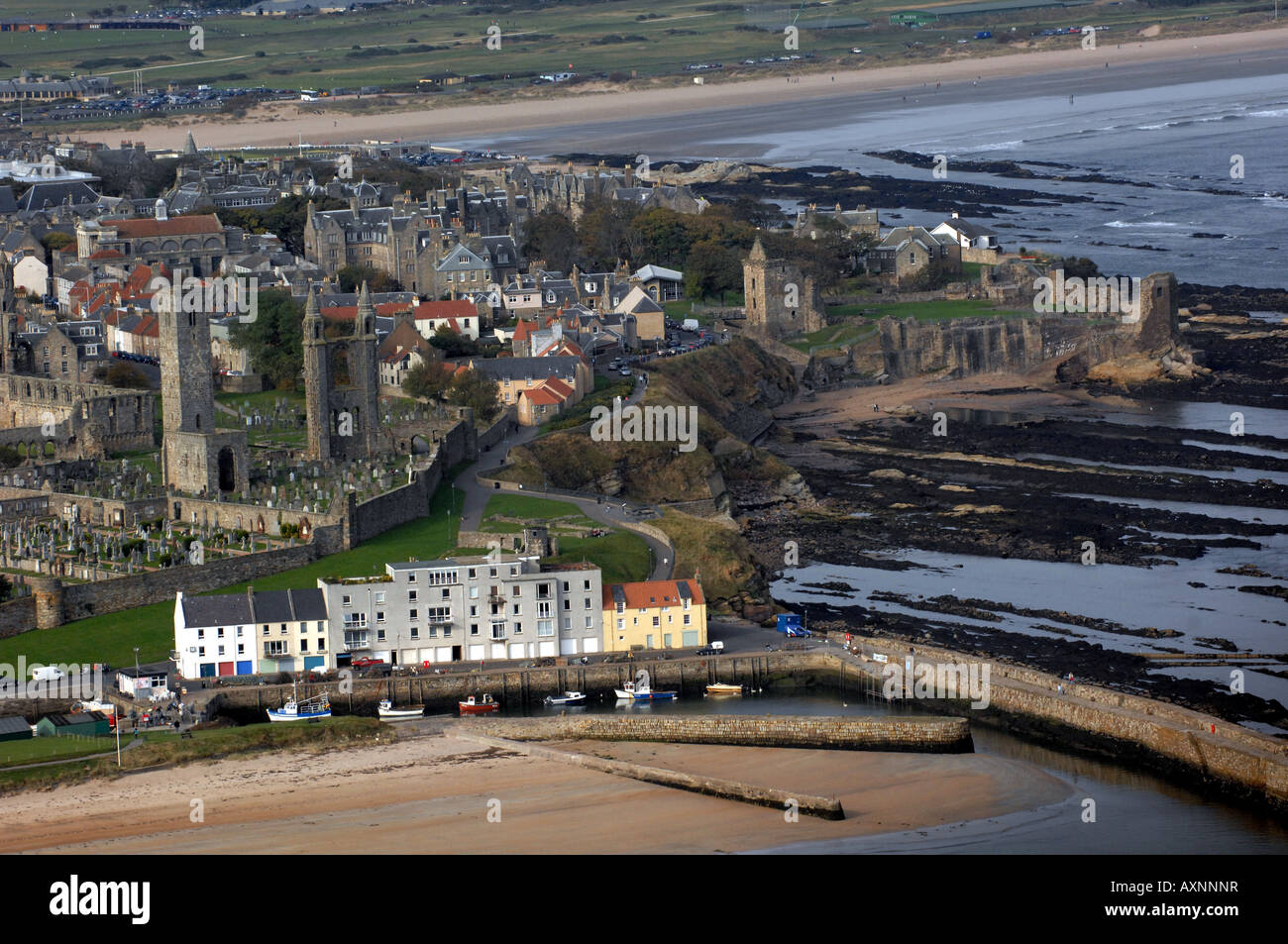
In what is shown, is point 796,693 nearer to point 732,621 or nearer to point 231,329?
point 732,621

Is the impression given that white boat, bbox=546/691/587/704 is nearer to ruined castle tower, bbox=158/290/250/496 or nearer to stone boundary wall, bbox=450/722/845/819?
stone boundary wall, bbox=450/722/845/819

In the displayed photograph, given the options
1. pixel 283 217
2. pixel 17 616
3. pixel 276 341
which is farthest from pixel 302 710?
pixel 283 217

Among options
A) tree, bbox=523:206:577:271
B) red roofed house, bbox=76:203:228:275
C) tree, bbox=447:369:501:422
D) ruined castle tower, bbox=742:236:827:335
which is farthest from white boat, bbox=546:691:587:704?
tree, bbox=523:206:577:271

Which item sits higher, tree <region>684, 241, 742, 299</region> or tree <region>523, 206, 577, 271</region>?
tree <region>523, 206, 577, 271</region>

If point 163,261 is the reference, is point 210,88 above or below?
above

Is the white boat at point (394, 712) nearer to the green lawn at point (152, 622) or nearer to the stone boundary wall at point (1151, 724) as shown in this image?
the green lawn at point (152, 622)
